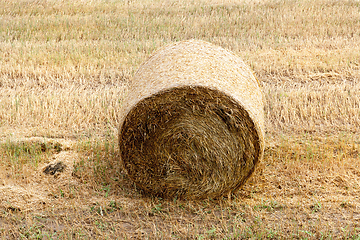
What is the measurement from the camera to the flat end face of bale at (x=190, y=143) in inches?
182

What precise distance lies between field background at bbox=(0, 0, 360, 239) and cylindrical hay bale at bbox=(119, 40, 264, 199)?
Result: 0.93 ft

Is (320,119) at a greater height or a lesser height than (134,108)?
lesser

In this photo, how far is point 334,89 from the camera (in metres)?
7.64

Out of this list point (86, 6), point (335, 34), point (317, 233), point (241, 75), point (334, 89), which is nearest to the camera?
point (317, 233)

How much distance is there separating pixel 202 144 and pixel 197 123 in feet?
0.81

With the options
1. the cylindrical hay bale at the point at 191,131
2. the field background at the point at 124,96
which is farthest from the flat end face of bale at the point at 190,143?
the field background at the point at 124,96

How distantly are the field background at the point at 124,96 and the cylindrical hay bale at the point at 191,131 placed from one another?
28cm

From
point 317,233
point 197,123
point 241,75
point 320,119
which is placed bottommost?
point 317,233

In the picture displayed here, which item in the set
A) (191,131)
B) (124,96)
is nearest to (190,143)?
(191,131)

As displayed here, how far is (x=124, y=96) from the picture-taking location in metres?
7.74

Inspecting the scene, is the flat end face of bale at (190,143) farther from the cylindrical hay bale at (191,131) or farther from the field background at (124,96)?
the field background at (124,96)

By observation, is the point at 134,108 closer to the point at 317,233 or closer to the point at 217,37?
the point at 317,233

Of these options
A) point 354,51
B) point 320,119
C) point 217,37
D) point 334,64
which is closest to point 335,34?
point 354,51

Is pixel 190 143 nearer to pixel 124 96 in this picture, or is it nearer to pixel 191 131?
pixel 191 131
